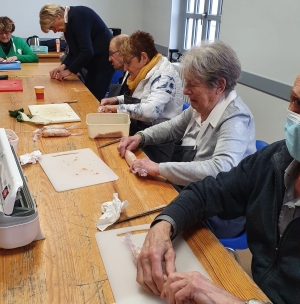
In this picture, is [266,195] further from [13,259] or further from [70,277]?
[13,259]

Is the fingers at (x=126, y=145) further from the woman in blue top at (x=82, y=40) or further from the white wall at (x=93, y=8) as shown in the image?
the white wall at (x=93, y=8)

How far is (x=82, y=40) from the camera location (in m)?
2.95

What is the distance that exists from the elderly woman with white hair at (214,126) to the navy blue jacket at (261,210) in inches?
8.6

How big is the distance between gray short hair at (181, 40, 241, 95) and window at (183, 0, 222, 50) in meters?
2.40

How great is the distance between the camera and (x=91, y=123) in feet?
5.76

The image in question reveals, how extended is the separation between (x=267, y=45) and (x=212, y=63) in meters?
1.30

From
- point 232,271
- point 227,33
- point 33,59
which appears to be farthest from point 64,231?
point 33,59

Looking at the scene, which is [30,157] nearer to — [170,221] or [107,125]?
[107,125]

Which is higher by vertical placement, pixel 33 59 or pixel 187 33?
pixel 187 33

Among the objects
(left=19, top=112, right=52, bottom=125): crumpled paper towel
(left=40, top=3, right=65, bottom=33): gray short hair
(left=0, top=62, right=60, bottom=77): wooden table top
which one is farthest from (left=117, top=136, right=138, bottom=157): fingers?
(left=0, top=62, right=60, bottom=77): wooden table top

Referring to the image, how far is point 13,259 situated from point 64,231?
16 centimetres

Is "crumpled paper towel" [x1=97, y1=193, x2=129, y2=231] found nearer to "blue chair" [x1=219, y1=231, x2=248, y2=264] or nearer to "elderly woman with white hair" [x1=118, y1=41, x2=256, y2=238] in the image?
"elderly woman with white hair" [x1=118, y1=41, x2=256, y2=238]

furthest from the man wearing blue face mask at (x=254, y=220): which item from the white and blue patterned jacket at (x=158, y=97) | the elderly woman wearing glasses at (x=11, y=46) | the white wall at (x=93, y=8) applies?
the white wall at (x=93, y=8)

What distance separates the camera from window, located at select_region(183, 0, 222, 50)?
3812mm
